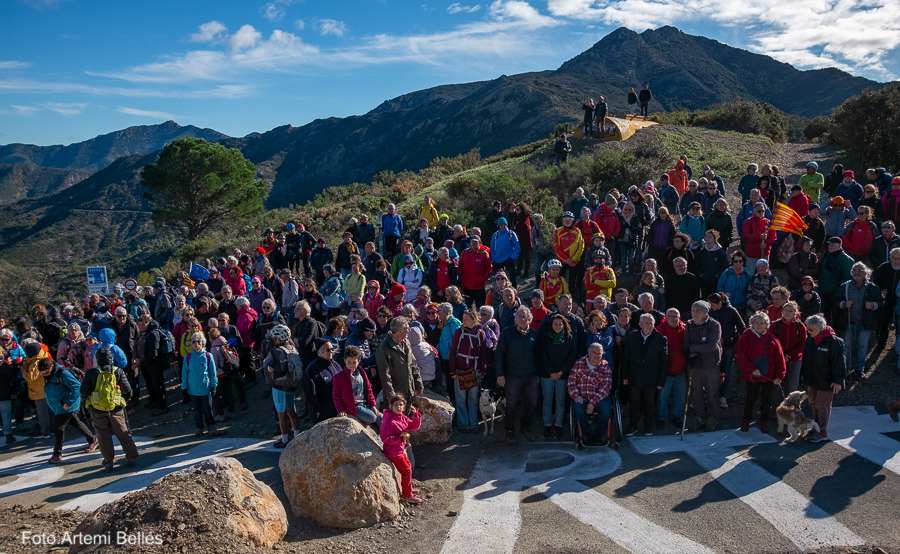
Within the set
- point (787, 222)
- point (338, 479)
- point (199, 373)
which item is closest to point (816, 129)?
point (787, 222)

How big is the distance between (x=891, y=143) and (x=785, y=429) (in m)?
18.8

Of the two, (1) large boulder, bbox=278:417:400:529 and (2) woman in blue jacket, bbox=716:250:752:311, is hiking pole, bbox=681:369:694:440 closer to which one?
(2) woman in blue jacket, bbox=716:250:752:311

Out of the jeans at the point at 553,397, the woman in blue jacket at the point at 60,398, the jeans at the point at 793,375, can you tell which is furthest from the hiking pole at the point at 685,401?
the woman in blue jacket at the point at 60,398

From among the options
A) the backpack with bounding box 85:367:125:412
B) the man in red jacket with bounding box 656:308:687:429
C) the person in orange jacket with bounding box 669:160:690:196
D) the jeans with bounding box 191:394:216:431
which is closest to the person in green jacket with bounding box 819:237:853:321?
the man in red jacket with bounding box 656:308:687:429

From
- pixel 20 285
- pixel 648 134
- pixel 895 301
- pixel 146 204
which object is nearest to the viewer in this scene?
pixel 895 301

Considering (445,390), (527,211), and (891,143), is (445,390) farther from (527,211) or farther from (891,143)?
(891,143)

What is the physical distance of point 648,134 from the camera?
2652 centimetres

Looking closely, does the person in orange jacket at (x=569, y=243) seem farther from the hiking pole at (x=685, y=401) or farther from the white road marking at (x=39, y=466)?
the white road marking at (x=39, y=466)

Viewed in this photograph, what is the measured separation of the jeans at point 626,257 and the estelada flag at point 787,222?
8.90 feet

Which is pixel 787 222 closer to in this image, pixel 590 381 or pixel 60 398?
pixel 590 381

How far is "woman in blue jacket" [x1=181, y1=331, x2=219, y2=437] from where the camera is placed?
8805 millimetres

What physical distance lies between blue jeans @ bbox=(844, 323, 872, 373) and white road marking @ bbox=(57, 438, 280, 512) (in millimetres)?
8469

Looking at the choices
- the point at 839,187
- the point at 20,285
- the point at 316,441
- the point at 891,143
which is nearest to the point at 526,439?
the point at 316,441

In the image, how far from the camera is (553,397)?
7.93 meters
